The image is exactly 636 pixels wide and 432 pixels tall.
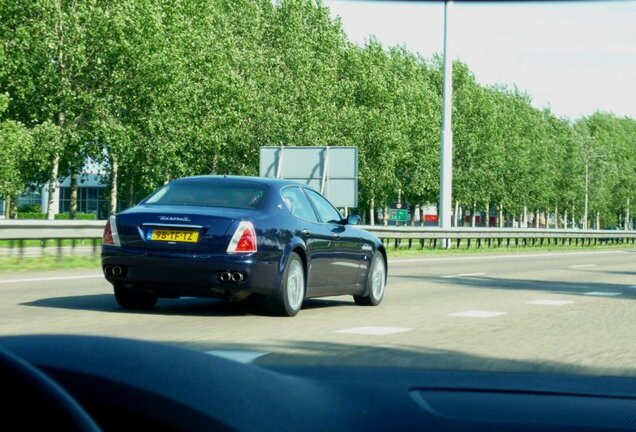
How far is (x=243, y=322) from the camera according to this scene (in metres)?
11.7

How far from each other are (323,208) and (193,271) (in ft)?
8.43

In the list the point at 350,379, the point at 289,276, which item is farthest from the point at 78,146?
the point at 350,379

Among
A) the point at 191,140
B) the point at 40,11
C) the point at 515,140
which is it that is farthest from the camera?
the point at 515,140

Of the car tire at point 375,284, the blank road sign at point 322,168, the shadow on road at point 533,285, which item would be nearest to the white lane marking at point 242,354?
the car tire at point 375,284

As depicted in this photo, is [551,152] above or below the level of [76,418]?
above

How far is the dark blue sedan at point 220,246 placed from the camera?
11727 mm

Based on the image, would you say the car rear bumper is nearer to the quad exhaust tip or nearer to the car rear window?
the quad exhaust tip

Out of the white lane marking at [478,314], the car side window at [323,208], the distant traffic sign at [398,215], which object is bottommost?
the white lane marking at [478,314]

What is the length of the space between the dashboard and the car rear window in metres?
9.62

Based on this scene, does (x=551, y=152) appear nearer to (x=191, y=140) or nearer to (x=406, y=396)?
(x=191, y=140)

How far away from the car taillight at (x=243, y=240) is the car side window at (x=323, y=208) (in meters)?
1.81

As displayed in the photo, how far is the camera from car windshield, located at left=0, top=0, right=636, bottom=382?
37.2 ft

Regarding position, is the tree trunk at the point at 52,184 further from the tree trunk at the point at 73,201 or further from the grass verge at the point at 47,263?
the grass verge at the point at 47,263

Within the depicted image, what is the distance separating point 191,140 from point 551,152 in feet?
222
